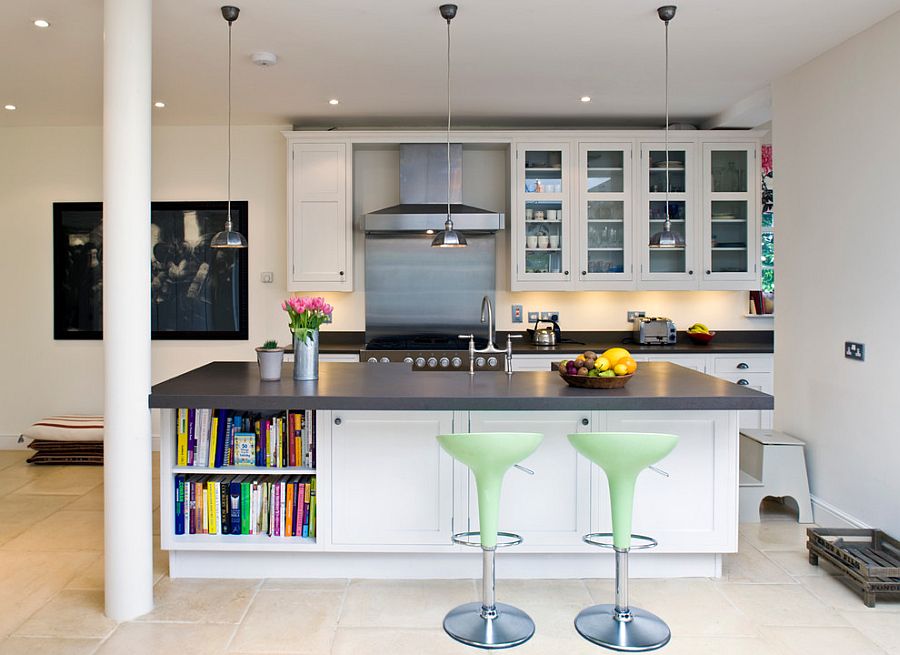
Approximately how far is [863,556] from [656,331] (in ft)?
8.64

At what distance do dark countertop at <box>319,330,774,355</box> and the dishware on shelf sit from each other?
0.05 metres

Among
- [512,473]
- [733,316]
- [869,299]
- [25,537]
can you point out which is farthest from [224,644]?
[733,316]

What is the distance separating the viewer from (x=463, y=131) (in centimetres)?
555

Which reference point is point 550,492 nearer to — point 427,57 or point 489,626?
point 489,626

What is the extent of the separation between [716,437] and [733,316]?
311cm

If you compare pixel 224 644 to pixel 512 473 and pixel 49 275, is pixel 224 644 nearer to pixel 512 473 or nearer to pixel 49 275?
pixel 512 473

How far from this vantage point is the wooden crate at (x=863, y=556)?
10.0ft

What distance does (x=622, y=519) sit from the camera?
9.04ft

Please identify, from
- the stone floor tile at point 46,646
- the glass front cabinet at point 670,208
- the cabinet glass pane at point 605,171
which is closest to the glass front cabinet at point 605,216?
the cabinet glass pane at point 605,171

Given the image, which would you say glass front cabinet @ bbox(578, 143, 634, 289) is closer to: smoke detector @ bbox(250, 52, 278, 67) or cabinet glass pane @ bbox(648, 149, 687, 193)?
cabinet glass pane @ bbox(648, 149, 687, 193)

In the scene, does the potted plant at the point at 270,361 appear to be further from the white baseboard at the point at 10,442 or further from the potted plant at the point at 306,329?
the white baseboard at the point at 10,442

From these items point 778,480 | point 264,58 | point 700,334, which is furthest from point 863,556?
point 264,58

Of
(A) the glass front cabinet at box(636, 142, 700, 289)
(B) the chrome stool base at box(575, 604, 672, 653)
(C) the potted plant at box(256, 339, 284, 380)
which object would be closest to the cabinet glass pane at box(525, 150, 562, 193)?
(A) the glass front cabinet at box(636, 142, 700, 289)

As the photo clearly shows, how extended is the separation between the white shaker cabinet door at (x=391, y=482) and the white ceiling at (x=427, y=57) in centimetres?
205
